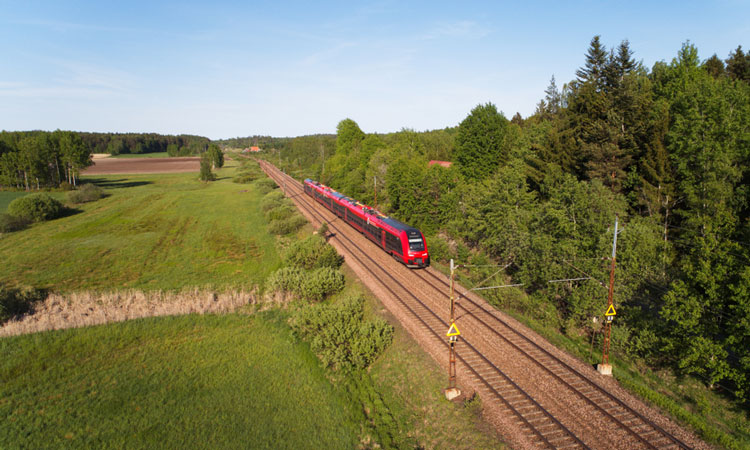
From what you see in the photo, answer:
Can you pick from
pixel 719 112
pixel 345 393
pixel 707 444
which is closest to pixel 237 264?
pixel 345 393

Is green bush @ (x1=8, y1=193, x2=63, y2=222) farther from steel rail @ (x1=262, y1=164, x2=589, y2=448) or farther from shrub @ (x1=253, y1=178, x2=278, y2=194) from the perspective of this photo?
steel rail @ (x1=262, y1=164, x2=589, y2=448)

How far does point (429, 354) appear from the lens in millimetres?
22500

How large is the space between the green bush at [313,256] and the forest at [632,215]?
10309 mm

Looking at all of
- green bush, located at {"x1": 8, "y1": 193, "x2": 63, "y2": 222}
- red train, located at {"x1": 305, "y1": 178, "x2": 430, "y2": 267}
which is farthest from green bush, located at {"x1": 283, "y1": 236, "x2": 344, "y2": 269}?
green bush, located at {"x1": 8, "y1": 193, "x2": 63, "y2": 222}

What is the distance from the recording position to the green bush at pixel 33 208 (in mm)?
64812

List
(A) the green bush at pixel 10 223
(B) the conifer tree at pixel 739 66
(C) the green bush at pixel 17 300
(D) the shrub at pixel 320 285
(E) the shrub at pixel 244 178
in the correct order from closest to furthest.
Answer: (C) the green bush at pixel 17 300
(D) the shrub at pixel 320 285
(B) the conifer tree at pixel 739 66
(A) the green bush at pixel 10 223
(E) the shrub at pixel 244 178

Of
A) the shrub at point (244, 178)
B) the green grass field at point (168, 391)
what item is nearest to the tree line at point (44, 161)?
the shrub at point (244, 178)

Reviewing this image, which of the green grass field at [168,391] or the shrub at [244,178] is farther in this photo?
the shrub at [244,178]

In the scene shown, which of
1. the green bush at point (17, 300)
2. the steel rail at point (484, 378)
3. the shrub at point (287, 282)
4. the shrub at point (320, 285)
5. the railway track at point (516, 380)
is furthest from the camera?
the shrub at point (287, 282)

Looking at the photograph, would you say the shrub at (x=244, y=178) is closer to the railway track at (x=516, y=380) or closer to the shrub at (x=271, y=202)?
the shrub at (x=271, y=202)

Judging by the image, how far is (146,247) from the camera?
51.7 meters

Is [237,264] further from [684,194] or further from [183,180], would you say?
[183,180]

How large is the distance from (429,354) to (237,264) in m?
29.9

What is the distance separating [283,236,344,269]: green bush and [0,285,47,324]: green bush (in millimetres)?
21727
